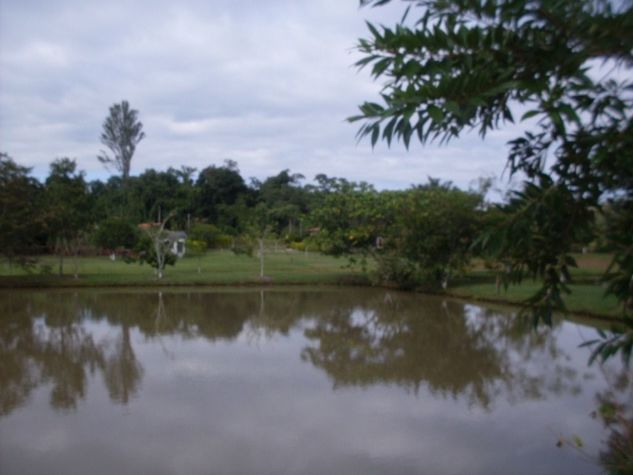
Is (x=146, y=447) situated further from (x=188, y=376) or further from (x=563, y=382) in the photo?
(x=563, y=382)

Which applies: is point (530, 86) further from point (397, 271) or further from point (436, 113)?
point (397, 271)

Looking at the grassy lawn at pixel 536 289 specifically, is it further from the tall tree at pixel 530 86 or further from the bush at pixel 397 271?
the tall tree at pixel 530 86

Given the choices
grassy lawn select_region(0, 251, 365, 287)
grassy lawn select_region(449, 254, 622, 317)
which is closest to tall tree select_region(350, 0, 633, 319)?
grassy lawn select_region(449, 254, 622, 317)

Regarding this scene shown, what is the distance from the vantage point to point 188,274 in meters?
23.1

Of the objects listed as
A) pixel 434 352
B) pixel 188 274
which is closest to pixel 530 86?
pixel 434 352

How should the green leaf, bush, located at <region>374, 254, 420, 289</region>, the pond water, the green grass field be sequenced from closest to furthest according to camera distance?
the green leaf → the pond water → the green grass field → bush, located at <region>374, 254, 420, 289</region>

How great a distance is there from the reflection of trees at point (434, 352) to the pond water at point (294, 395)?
0.13ft

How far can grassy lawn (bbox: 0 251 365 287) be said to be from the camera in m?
21.0

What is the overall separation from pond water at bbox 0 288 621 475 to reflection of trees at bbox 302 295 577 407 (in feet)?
0.13

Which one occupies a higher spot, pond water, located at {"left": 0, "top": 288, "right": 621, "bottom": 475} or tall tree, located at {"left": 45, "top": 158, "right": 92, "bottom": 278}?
tall tree, located at {"left": 45, "top": 158, "right": 92, "bottom": 278}

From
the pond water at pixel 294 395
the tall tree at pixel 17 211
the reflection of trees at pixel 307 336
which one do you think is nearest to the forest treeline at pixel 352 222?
the tall tree at pixel 17 211

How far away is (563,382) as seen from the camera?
833 centimetres

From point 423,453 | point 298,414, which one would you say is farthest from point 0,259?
point 423,453

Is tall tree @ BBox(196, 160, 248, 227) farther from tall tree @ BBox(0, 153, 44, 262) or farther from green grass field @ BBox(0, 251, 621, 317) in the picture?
tall tree @ BBox(0, 153, 44, 262)
